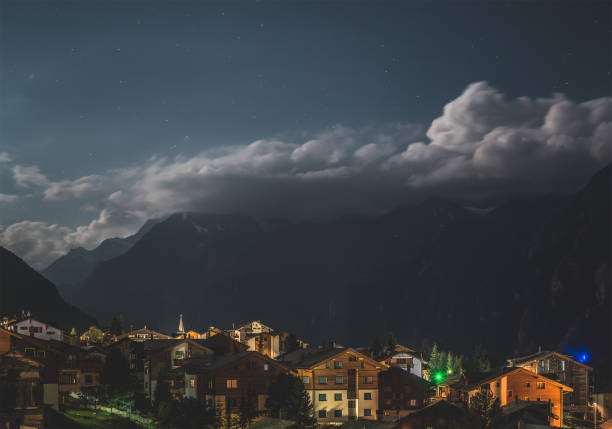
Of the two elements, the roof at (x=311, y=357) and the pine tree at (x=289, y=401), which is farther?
the roof at (x=311, y=357)

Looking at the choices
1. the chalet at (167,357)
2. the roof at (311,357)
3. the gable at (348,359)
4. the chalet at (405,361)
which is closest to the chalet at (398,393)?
the gable at (348,359)

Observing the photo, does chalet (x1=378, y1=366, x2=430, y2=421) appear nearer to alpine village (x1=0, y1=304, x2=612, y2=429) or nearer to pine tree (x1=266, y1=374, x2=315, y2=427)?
alpine village (x1=0, y1=304, x2=612, y2=429)

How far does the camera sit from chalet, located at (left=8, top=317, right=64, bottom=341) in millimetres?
108125

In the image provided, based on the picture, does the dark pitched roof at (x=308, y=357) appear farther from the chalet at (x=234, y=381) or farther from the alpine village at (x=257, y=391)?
the chalet at (x=234, y=381)

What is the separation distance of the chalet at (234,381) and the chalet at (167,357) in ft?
34.1

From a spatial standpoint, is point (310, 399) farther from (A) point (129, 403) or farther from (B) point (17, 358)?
(B) point (17, 358)

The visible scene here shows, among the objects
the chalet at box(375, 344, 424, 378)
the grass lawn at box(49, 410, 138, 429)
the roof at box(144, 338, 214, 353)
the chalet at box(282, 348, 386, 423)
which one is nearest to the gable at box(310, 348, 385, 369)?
the chalet at box(282, 348, 386, 423)

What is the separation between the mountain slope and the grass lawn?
354ft

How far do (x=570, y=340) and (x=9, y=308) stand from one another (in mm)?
146091

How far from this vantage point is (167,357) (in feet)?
280

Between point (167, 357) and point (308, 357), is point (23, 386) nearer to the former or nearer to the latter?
point (167, 357)

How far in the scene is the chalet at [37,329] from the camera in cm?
10812

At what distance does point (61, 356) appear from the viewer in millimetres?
81438

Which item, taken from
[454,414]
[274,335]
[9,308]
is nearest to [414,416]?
[454,414]
